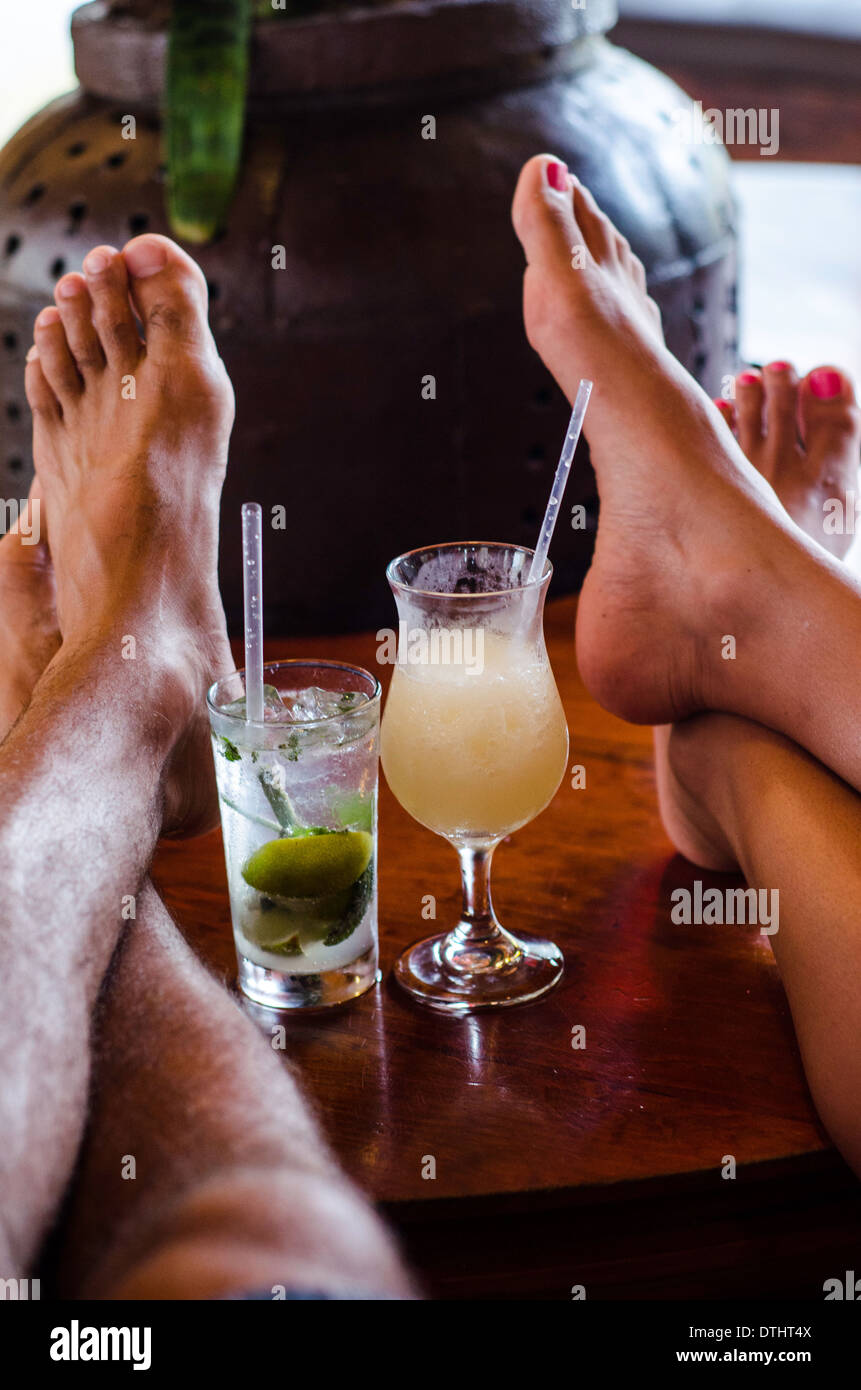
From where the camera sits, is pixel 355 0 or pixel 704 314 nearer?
pixel 355 0

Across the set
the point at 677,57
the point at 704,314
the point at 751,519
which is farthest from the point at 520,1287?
the point at 677,57

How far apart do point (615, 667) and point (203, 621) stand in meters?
0.37

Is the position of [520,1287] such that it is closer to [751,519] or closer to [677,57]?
[751,519]

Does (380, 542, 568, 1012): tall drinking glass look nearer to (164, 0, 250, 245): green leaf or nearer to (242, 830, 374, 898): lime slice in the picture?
(242, 830, 374, 898): lime slice

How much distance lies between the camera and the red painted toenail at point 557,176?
1495 mm

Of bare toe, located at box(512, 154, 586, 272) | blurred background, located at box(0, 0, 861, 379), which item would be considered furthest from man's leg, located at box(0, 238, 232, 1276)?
blurred background, located at box(0, 0, 861, 379)

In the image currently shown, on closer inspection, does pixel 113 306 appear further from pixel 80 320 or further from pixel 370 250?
pixel 370 250

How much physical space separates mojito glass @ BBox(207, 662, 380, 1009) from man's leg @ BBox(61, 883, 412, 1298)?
10 centimetres

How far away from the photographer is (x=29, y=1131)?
2.48ft

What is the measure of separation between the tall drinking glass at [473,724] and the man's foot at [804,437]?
585 mm

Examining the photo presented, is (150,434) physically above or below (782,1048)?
above

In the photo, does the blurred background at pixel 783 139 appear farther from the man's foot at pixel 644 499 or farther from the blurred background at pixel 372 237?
the man's foot at pixel 644 499

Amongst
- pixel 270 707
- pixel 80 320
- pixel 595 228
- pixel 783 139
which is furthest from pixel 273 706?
pixel 783 139

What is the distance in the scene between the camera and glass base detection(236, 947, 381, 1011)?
1.05m
